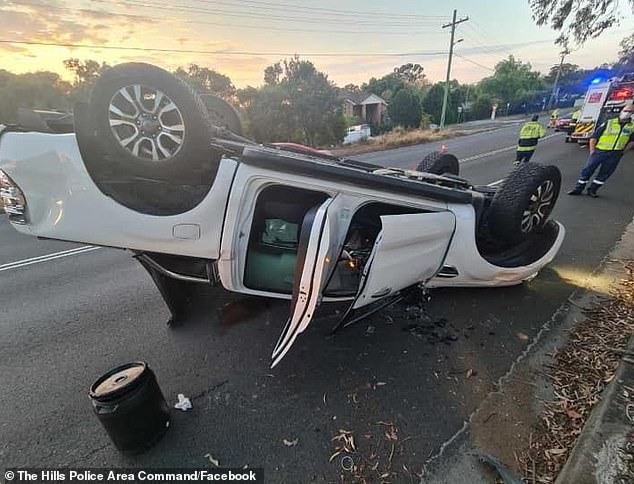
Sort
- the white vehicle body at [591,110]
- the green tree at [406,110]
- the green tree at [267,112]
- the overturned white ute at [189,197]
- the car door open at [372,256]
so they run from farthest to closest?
the green tree at [406,110], the green tree at [267,112], the white vehicle body at [591,110], the overturned white ute at [189,197], the car door open at [372,256]

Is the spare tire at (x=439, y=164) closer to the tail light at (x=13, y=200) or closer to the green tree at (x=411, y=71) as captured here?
the tail light at (x=13, y=200)

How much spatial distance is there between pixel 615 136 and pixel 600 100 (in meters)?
9.01

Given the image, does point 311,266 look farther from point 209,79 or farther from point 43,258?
point 209,79

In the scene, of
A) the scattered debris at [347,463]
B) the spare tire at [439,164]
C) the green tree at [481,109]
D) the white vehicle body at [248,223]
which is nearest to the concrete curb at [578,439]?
the scattered debris at [347,463]

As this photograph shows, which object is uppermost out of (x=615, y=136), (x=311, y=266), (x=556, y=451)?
(x=311, y=266)

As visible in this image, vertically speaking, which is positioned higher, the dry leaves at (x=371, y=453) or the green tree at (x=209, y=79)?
the green tree at (x=209, y=79)

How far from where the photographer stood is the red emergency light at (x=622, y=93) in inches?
468

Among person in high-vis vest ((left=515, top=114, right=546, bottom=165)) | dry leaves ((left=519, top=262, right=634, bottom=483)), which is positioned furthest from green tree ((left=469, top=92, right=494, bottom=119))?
dry leaves ((left=519, top=262, right=634, bottom=483))

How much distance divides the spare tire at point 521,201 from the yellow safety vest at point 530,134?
18.8 ft

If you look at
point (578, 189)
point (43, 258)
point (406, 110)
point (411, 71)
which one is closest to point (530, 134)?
point (578, 189)

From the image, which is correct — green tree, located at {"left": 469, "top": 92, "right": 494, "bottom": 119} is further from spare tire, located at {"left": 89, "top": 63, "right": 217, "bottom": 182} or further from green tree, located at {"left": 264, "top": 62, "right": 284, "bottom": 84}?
spare tire, located at {"left": 89, "top": 63, "right": 217, "bottom": 182}

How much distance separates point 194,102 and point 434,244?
76.6 inches

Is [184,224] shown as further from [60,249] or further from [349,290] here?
→ [60,249]

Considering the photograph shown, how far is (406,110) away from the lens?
118ft
